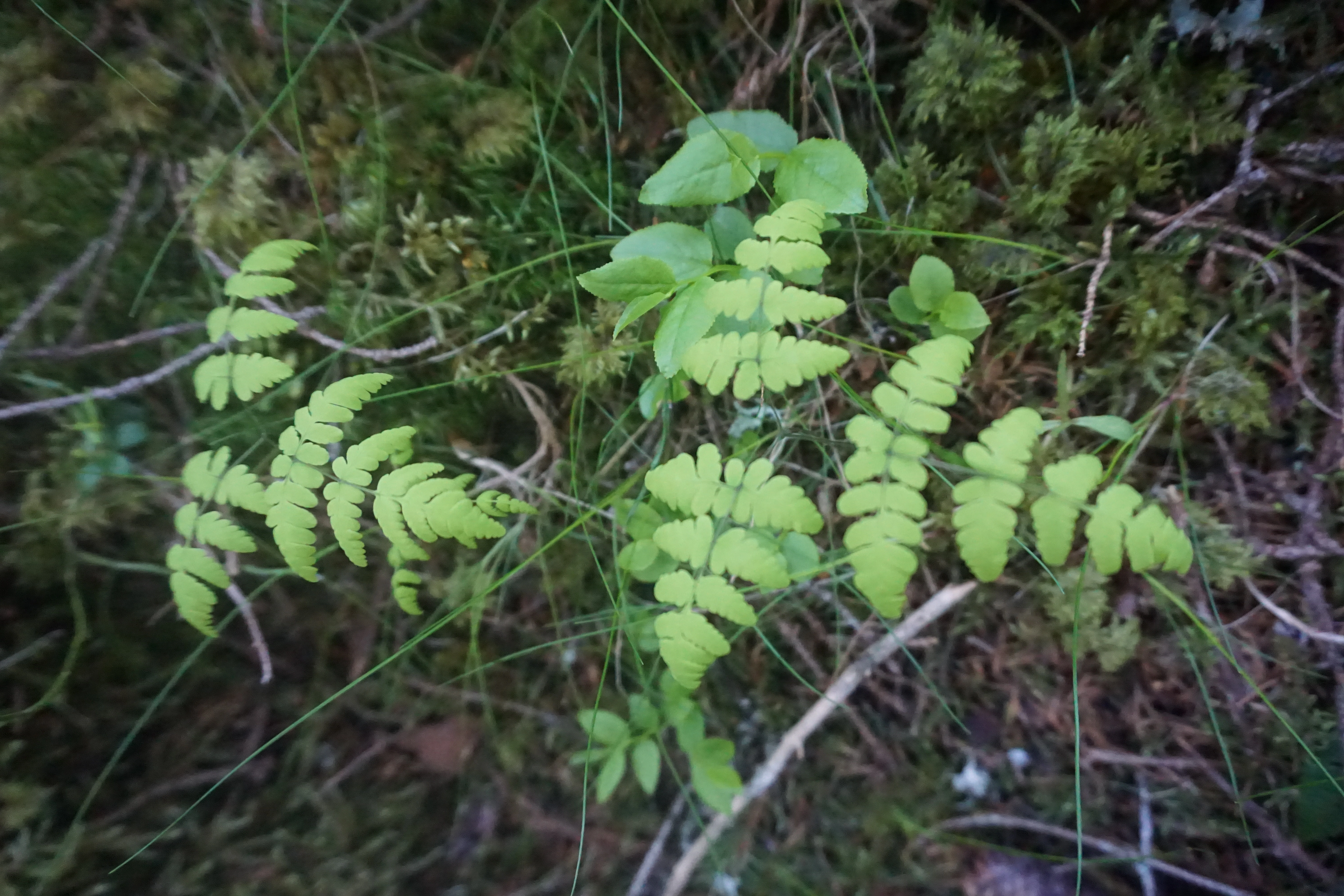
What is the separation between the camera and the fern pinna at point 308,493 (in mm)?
1229

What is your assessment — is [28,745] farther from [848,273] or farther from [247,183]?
[848,273]

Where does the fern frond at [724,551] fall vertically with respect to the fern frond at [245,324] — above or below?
below

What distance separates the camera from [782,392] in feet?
4.19

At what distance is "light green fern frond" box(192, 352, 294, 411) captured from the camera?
1349mm

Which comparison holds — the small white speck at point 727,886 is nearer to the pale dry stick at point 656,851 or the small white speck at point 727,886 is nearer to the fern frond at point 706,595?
the pale dry stick at point 656,851

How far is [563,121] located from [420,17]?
0.40 meters

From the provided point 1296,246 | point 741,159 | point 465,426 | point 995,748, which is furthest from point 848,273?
point 995,748

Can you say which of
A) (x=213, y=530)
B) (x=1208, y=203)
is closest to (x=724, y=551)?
(x=213, y=530)

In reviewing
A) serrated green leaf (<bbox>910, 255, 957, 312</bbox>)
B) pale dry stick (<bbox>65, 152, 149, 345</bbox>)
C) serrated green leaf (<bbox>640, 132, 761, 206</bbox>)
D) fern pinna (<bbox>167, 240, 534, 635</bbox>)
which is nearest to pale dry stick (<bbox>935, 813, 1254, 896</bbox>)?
serrated green leaf (<bbox>910, 255, 957, 312</bbox>)

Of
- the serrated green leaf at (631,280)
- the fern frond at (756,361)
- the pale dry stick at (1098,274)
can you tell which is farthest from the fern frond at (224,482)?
the pale dry stick at (1098,274)

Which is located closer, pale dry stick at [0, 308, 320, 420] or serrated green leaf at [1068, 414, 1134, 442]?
serrated green leaf at [1068, 414, 1134, 442]

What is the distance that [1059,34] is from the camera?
1396mm

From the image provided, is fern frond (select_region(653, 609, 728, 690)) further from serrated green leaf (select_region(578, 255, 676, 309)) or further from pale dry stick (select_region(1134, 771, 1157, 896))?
pale dry stick (select_region(1134, 771, 1157, 896))

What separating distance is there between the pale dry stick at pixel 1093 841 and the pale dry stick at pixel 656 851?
72 cm
